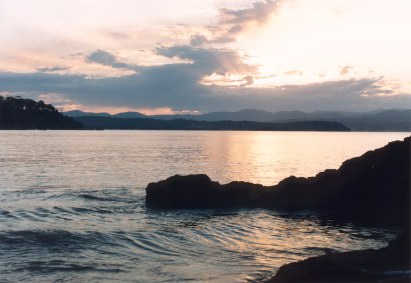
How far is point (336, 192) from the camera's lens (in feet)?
84.1

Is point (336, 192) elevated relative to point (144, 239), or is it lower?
elevated

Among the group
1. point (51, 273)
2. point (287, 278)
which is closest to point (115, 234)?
point (51, 273)

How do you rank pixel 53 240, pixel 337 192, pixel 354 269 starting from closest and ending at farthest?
pixel 354 269 → pixel 53 240 → pixel 337 192

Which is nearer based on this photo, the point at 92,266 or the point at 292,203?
the point at 92,266

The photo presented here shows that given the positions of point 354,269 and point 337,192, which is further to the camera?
point 337,192

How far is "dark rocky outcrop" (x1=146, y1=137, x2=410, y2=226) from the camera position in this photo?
77.6 feet

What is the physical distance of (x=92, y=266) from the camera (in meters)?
14.5

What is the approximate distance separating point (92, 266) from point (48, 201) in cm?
1517

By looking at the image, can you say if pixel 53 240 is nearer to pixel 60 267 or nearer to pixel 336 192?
pixel 60 267

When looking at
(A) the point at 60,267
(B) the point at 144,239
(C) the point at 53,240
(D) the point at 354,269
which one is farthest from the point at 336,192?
(A) the point at 60,267

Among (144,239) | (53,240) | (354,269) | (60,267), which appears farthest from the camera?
(144,239)

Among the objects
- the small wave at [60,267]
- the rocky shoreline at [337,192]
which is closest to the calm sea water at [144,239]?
the small wave at [60,267]

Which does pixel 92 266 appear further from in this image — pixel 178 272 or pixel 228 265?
pixel 228 265

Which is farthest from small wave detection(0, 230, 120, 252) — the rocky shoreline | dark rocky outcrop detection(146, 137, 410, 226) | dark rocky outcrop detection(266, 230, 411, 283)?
dark rocky outcrop detection(266, 230, 411, 283)
